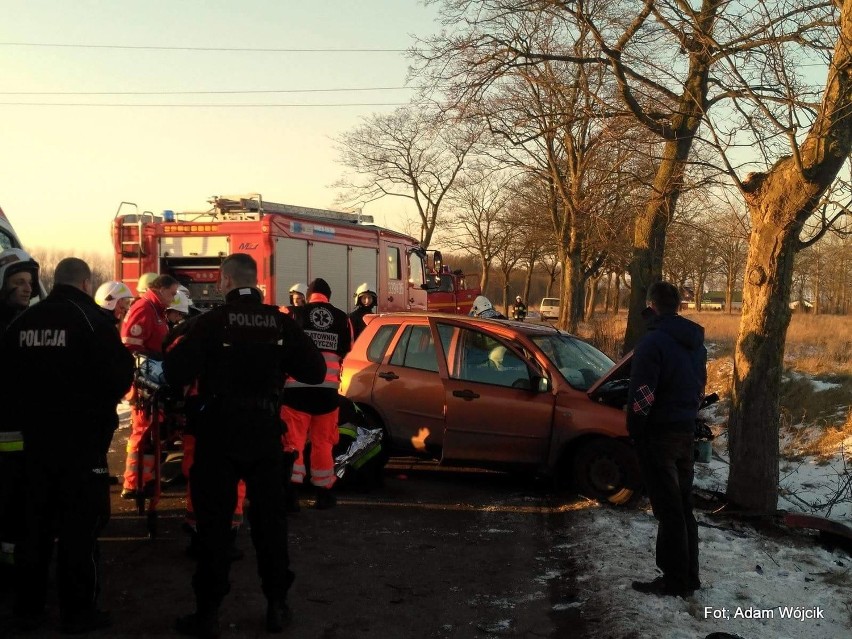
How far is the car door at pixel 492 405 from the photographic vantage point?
304 inches

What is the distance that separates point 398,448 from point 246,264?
13.4 feet

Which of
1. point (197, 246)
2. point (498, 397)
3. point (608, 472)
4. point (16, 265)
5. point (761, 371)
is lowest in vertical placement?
point (608, 472)

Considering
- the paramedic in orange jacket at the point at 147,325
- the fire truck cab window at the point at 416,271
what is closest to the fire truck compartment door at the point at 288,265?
the fire truck cab window at the point at 416,271

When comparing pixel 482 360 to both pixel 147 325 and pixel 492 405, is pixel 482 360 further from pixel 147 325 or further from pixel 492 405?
pixel 147 325

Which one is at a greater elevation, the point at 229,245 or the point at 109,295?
the point at 229,245

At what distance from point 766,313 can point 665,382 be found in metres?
2.30

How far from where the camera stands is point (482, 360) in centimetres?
820

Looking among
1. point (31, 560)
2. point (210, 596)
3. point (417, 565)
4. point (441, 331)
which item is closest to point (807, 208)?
point (441, 331)

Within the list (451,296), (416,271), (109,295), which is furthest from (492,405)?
(451,296)

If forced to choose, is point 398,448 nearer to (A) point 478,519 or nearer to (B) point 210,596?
(A) point 478,519

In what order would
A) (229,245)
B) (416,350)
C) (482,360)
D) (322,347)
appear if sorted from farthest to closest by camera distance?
(229,245)
(416,350)
(482,360)
(322,347)

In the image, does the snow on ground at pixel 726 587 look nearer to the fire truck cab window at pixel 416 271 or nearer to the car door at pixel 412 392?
the car door at pixel 412 392

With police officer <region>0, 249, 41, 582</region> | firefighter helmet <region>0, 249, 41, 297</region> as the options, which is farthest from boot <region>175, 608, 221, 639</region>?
firefighter helmet <region>0, 249, 41, 297</region>

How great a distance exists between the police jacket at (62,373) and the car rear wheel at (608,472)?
14.3 feet
